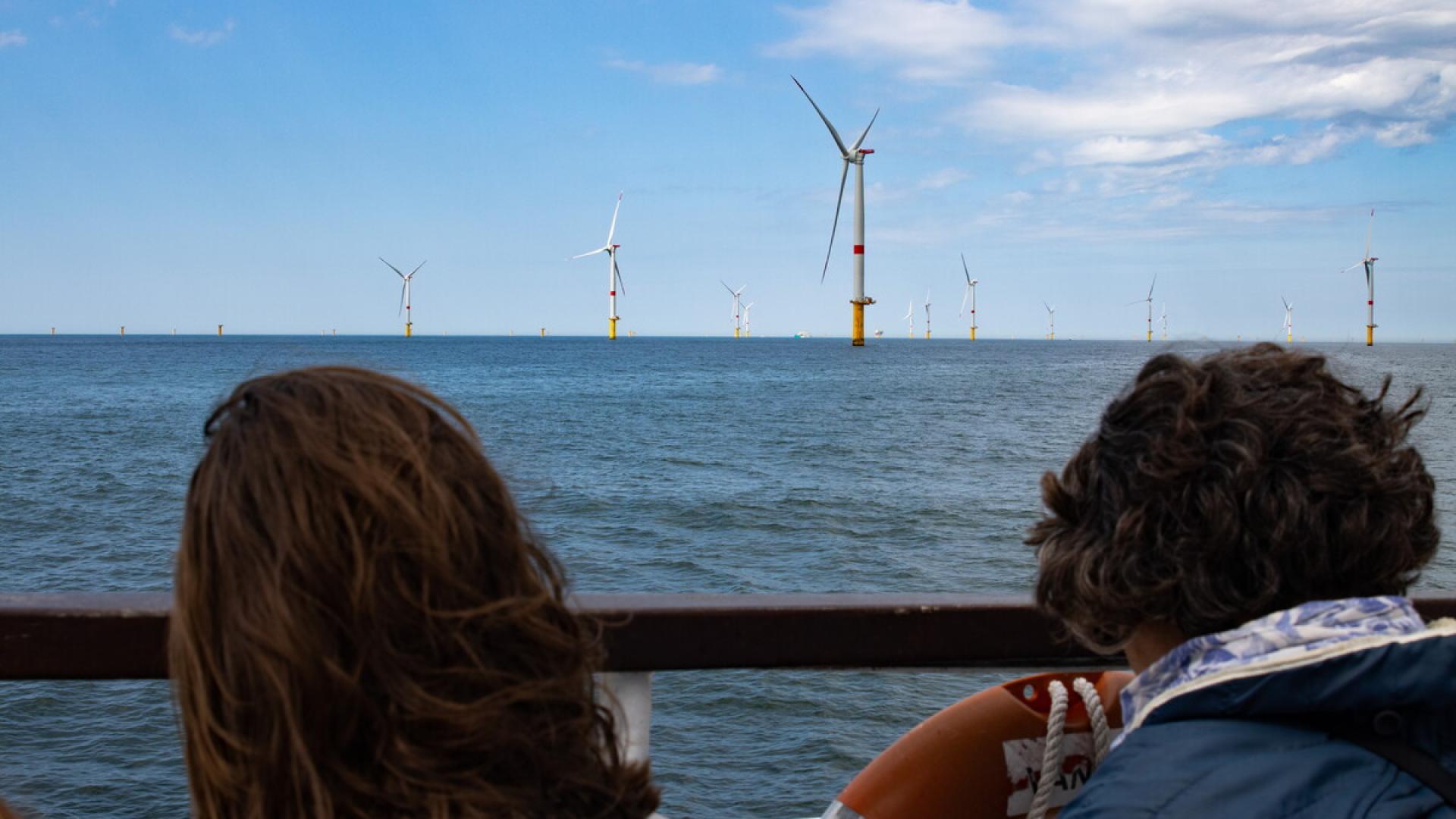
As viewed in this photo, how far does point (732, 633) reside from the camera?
Result: 5.61ft

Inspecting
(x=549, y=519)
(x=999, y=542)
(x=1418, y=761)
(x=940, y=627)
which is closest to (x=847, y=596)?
(x=940, y=627)

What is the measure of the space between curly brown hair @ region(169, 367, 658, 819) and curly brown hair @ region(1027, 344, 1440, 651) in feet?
2.18

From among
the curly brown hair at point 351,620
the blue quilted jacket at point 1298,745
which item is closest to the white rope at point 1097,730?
the blue quilted jacket at point 1298,745

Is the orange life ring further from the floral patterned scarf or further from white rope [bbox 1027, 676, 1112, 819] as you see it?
the floral patterned scarf

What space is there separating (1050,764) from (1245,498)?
0.63 m

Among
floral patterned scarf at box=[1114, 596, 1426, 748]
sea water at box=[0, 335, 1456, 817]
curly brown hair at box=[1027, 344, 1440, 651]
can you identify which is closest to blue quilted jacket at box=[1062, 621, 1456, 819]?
floral patterned scarf at box=[1114, 596, 1426, 748]

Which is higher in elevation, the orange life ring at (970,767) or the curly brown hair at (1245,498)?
the curly brown hair at (1245,498)

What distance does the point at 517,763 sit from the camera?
928mm

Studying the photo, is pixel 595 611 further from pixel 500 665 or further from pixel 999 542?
pixel 999 542

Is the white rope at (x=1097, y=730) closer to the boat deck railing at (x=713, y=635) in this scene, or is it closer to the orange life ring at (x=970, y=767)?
the orange life ring at (x=970, y=767)

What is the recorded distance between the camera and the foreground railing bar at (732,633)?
1.59m

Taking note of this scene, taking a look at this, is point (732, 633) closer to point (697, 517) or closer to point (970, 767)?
point (970, 767)

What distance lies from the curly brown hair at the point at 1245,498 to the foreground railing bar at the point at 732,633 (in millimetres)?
498

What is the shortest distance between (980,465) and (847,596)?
85.3 feet
